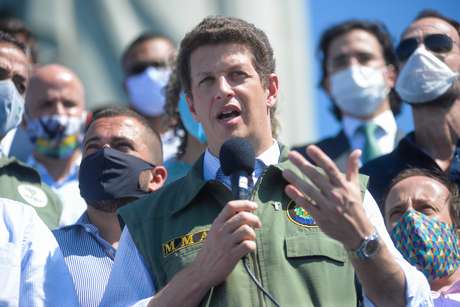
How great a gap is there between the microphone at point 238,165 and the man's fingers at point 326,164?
1.07ft

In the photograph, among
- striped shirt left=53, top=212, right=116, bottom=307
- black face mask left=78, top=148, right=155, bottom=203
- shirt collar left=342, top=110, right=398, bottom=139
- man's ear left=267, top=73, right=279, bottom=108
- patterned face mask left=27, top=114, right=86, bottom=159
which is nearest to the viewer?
man's ear left=267, top=73, right=279, bottom=108

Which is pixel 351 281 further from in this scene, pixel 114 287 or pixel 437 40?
pixel 437 40

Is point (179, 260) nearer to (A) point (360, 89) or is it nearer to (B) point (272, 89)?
(B) point (272, 89)

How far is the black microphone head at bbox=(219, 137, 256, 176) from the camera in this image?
4.94 m

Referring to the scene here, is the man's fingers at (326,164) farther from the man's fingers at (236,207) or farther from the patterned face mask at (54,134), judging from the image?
the patterned face mask at (54,134)

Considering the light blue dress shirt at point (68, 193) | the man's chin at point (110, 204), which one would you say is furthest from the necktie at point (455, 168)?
the light blue dress shirt at point (68, 193)

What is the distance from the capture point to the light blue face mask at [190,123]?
781cm

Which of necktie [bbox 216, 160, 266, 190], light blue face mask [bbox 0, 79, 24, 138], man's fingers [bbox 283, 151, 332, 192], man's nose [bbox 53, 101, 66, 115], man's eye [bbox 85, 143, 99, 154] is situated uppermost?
man's nose [bbox 53, 101, 66, 115]

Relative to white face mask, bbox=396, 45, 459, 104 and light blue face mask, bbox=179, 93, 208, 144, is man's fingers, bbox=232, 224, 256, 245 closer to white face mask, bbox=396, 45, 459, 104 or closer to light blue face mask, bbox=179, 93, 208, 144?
light blue face mask, bbox=179, 93, 208, 144

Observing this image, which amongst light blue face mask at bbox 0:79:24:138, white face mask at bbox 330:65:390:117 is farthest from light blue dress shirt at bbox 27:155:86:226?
white face mask at bbox 330:65:390:117

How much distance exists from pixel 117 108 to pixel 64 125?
5.50 ft

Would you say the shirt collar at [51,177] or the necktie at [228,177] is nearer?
the necktie at [228,177]

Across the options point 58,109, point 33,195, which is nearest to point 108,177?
point 33,195

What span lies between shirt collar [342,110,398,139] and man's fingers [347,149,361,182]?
3.98 m
